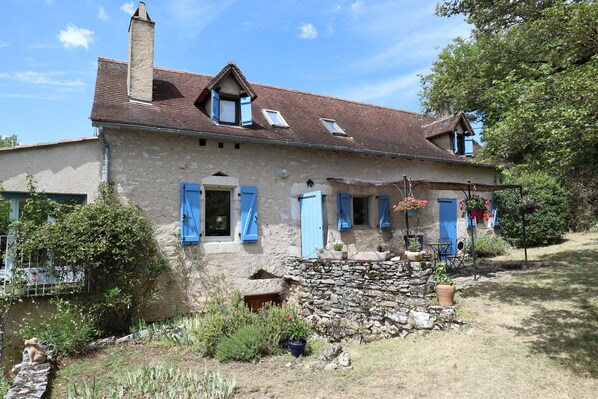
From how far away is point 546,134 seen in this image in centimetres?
510

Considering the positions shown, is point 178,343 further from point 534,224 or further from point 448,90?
point 534,224

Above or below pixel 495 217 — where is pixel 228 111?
above

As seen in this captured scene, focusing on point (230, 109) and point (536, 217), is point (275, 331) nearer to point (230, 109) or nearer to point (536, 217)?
point (230, 109)

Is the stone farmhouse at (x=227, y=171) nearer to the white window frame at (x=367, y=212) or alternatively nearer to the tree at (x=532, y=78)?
the white window frame at (x=367, y=212)

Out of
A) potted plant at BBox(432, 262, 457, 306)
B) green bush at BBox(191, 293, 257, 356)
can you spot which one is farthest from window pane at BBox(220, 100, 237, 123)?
potted plant at BBox(432, 262, 457, 306)

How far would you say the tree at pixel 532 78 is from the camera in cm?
454

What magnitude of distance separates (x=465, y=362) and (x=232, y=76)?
302 inches

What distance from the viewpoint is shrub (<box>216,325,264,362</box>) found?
18.5 feet

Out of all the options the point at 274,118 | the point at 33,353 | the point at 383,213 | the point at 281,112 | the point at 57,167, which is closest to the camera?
the point at 33,353

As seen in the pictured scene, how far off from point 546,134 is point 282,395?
497 cm

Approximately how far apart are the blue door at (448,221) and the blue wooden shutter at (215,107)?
7404 millimetres

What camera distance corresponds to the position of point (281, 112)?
10.7 meters

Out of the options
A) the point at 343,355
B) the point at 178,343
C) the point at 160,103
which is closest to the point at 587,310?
the point at 343,355

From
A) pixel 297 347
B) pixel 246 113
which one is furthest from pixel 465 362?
pixel 246 113
